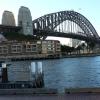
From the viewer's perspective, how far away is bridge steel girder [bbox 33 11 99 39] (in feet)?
361

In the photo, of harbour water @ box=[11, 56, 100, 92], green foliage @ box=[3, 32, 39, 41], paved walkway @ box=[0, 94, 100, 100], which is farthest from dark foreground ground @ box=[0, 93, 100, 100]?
green foliage @ box=[3, 32, 39, 41]

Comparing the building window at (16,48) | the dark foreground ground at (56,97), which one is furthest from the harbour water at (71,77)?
the building window at (16,48)

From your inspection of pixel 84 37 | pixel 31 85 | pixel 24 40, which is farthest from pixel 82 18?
pixel 31 85

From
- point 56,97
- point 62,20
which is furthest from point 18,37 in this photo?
point 56,97

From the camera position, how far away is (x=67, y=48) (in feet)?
371

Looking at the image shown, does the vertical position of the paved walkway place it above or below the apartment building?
below

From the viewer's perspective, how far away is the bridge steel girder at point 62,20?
11016 centimetres

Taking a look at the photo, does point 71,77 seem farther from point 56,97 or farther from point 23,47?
point 23,47

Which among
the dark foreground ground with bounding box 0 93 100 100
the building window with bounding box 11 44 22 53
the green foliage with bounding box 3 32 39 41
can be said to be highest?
the green foliage with bounding box 3 32 39 41

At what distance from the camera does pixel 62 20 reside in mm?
110688

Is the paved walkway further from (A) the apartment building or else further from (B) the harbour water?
(A) the apartment building

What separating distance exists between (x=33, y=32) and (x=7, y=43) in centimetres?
1130

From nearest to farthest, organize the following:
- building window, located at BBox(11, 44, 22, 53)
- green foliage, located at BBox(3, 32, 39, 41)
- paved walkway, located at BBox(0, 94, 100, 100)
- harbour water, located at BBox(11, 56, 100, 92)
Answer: paved walkway, located at BBox(0, 94, 100, 100)
harbour water, located at BBox(11, 56, 100, 92)
building window, located at BBox(11, 44, 22, 53)
green foliage, located at BBox(3, 32, 39, 41)

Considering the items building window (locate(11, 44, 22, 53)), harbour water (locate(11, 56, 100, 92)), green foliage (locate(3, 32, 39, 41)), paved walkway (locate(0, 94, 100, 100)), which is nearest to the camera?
paved walkway (locate(0, 94, 100, 100))
